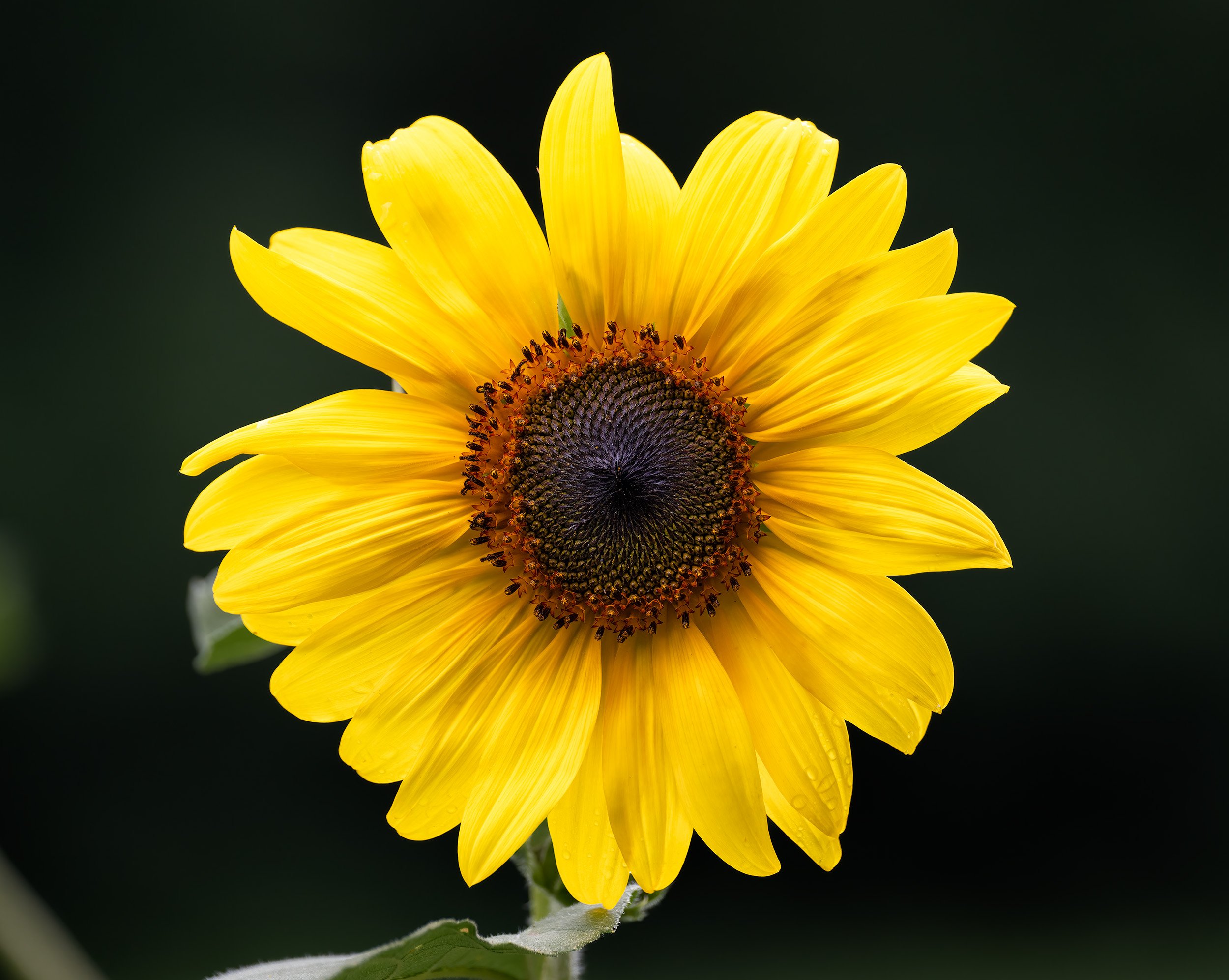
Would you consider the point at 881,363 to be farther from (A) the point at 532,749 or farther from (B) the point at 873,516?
(A) the point at 532,749

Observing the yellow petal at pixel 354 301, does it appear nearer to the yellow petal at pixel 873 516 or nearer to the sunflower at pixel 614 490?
the sunflower at pixel 614 490

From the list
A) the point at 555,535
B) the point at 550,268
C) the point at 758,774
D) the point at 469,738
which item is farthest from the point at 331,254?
the point at 758,774

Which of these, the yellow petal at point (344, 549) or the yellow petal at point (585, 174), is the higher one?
the yellow petal at point (585, 174)

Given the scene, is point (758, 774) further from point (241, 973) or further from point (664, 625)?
point (241, 973)

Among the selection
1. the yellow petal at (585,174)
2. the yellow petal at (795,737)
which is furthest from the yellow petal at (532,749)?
the yellow petal at (585,174)

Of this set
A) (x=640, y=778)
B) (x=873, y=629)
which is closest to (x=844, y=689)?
(x=873, y=629)

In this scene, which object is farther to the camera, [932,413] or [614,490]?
[614,490]

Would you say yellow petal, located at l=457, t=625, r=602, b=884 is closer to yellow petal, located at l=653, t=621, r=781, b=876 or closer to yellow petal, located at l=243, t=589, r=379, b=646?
yellow petal, located at l=653, t=621, r=781, b=876
